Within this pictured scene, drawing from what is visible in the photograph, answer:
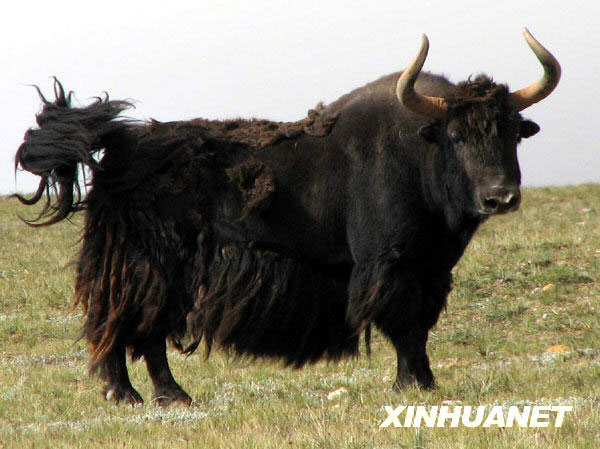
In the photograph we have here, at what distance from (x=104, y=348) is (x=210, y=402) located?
796 millimetres

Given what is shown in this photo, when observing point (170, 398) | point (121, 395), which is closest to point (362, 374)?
point (170, 398)

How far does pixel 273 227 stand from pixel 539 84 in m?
1.95

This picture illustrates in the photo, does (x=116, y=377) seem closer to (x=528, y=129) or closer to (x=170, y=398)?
(x=170, y=398)

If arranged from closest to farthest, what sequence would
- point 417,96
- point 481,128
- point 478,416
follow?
point 478,416 < point 481,128 < point 417,96

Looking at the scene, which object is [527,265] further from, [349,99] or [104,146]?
[104,146]

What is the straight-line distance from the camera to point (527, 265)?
10758mm

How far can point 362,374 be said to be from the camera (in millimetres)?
7484

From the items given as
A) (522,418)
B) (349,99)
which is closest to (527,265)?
(349,99)

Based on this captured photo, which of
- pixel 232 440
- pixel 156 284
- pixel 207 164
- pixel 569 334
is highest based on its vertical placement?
pixel 207 164

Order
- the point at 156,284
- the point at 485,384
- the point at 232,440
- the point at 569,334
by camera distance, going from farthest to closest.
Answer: the point at 569,334
the point at 156,284
the point at 485,384
the point at 232,440

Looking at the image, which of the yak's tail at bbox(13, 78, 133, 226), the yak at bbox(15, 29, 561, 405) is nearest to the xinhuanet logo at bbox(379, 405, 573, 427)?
the yak at bbox(15, 29, 561, 405)

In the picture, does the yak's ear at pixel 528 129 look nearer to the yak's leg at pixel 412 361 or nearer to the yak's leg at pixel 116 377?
the yak's leg at pixel 412 361

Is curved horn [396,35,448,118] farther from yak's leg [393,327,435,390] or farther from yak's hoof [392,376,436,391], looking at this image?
yak's hoof [392,376,436,391]

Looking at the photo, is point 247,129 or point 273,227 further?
point 247,129
